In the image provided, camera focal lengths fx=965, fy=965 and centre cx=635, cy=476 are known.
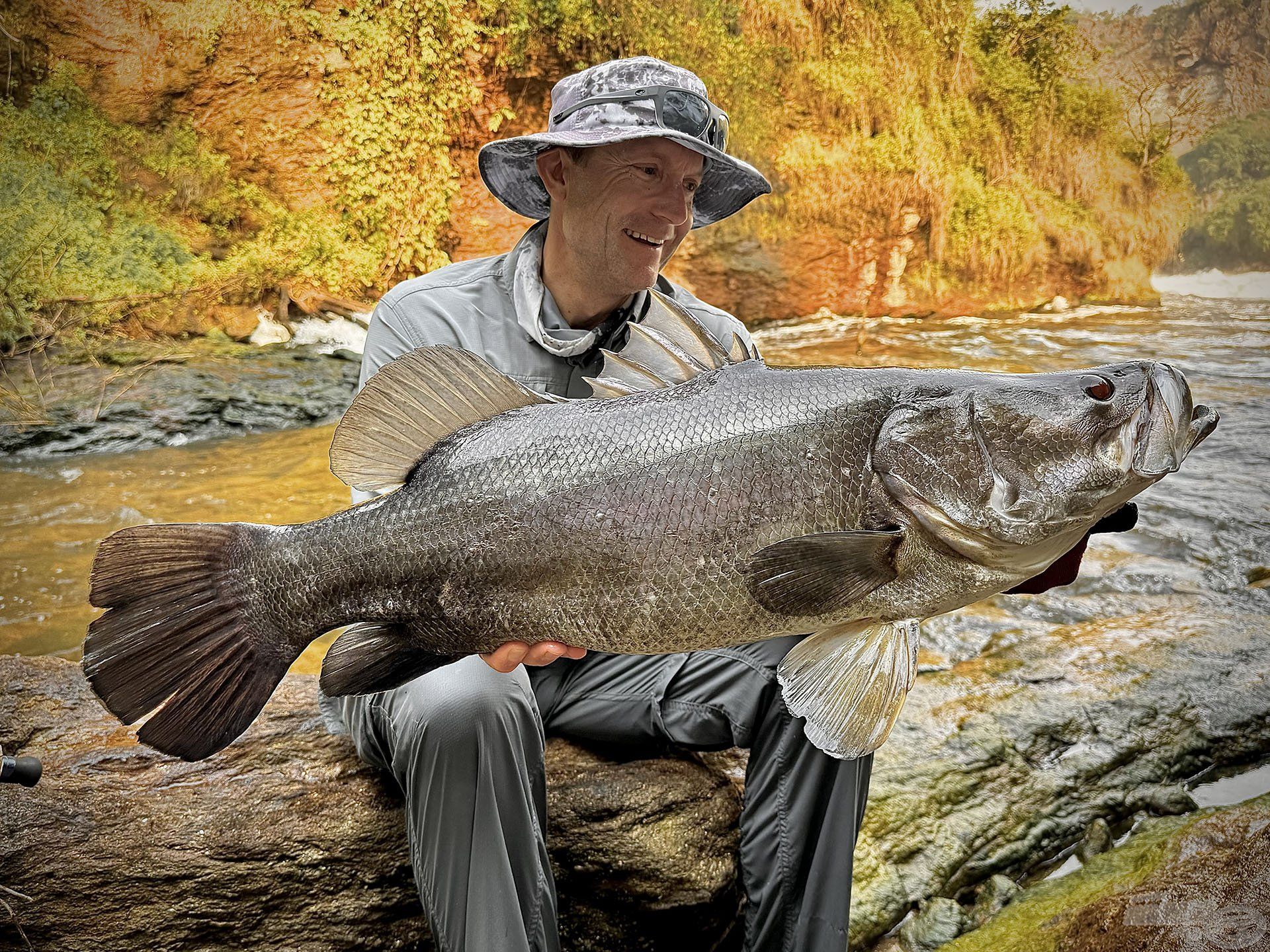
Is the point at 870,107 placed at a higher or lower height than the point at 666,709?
higher

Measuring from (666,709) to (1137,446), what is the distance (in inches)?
50.9

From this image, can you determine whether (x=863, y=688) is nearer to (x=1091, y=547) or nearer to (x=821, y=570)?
(x=821, y=570)

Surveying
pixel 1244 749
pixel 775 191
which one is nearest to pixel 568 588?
pixel 1244 749

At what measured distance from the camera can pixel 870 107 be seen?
38.7 ft

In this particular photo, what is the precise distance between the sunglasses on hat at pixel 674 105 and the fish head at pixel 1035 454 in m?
1.20

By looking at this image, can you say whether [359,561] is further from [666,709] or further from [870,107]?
[870,107]

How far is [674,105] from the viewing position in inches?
99.3

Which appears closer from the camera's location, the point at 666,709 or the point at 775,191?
the point at 666,709

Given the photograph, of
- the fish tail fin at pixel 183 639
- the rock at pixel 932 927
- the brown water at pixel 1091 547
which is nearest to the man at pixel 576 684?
the fish tail fin at pixel 183 639

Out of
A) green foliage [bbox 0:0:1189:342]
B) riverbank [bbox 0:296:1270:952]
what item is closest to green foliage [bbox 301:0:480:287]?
green foliage [bbox 0:0:1189:342]

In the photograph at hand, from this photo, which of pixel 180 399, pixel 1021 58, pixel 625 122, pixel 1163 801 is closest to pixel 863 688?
pixel 625 122

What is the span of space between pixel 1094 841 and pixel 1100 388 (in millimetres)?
1877

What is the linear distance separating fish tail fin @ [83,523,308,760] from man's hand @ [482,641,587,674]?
1.22ft

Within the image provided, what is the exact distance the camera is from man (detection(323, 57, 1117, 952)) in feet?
6.27
